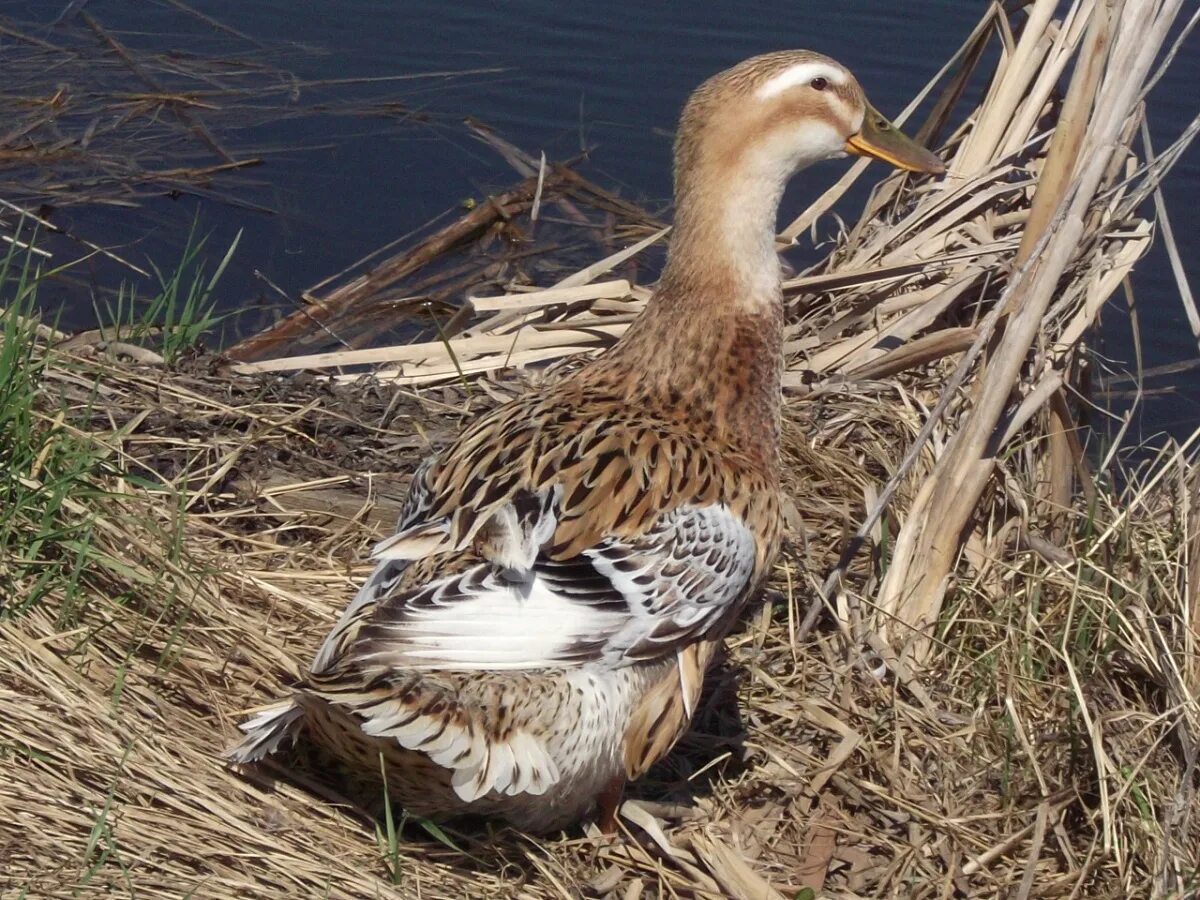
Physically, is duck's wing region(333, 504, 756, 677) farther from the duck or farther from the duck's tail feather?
the duck's tail feather

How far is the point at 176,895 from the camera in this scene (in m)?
3.11

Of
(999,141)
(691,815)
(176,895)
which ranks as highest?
(999,141)

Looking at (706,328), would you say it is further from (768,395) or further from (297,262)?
(297,262)

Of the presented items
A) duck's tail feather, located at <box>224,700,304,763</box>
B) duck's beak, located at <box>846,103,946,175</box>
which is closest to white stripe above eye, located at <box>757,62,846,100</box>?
duck's beak, located at <box>846,103,946,175</box>

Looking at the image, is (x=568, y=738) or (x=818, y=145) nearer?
(x=568, y=738)

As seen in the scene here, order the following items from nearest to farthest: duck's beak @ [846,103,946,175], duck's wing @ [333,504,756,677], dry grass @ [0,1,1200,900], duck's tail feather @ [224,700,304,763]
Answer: duck's wing @ [333,504,756,677] < duck's tail feather @ [224,700,304,763] < dry grass @ [0,1,1200,900] < duck's beak @ [846,103,946,175]

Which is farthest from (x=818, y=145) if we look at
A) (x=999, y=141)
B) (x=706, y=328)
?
(x=999, y=141)

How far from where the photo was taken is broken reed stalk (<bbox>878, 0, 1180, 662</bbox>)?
12.4ft

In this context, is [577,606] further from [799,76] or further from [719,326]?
[799,76]

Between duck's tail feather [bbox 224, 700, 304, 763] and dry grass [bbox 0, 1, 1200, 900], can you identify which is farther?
dry grass [bbox 0, 1, 1200, 900]

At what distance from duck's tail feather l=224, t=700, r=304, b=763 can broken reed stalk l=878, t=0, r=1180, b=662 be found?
5.22 feet

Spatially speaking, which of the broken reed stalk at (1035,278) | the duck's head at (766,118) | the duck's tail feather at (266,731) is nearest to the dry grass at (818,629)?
the broken reed stalk at (1035,278)

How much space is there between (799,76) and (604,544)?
1.31 m

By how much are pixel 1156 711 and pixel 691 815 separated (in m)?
1.12
